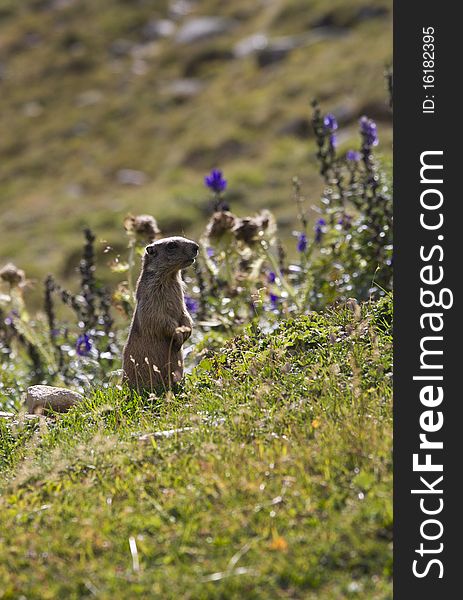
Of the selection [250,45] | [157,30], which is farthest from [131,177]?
[157,30]

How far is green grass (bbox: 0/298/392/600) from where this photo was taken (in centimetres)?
435

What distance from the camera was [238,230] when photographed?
8.08 meters

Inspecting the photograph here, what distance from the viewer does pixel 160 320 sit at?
6965mm

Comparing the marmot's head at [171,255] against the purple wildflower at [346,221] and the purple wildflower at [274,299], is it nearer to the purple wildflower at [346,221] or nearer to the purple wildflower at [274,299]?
the purple wildflower at [274,299]

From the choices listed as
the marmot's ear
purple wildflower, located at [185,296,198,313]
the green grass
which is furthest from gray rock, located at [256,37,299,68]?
the green grass

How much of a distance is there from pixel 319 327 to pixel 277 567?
261cm

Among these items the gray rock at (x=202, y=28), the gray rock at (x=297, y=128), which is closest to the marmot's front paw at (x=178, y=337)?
the gray rock at (x=297, y=128)

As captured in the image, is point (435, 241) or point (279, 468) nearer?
point (279, 468)

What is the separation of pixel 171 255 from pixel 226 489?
8.22 ft

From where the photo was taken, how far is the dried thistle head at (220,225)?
25.9 ft

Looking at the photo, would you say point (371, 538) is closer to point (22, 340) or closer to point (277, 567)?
point (277, 567)

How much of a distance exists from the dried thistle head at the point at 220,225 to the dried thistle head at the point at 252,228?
6 centimetres

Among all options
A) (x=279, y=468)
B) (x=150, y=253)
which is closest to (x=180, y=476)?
(x=279, y=468)

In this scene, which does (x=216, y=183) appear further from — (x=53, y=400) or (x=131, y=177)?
(x=131, y=177)
